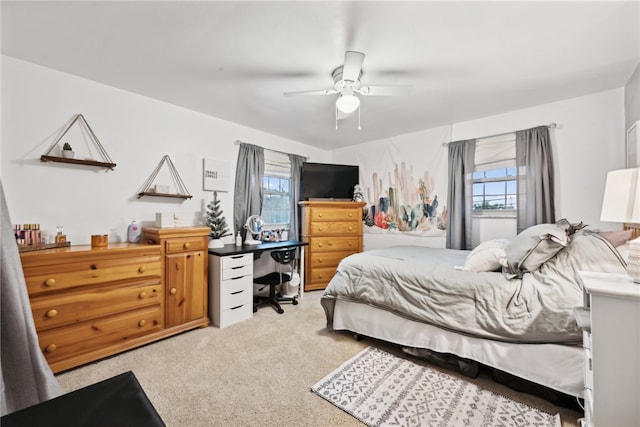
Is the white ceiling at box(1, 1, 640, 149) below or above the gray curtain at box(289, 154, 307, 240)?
above

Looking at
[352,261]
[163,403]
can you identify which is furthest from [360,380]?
[163,403]

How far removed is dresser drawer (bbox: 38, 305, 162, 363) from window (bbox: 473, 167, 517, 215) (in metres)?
3.90

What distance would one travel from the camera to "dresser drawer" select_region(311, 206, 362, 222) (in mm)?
4133

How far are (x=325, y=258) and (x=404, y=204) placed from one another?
1.51 m

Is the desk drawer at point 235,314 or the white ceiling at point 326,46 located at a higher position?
the white ceiling at point 326,46

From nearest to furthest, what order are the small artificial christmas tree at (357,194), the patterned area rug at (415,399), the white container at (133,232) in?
the patterned area rug at (415,399) < the white container at (133,232) < the small artificial christmas tree at (357,194)

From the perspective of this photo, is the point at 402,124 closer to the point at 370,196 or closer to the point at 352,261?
the point at 370,196

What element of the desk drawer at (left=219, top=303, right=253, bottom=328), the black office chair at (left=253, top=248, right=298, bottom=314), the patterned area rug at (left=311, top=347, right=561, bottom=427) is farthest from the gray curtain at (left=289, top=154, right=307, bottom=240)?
the patterned area rug at (left=311, top=347, right=561, bottom=427)

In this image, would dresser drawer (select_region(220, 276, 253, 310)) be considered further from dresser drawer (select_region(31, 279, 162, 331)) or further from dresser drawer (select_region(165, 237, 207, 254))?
dresser drawer (select_region(31, 279, 162, 331))

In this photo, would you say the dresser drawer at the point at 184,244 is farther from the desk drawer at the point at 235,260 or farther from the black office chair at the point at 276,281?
the black office chair at the point at 276,281

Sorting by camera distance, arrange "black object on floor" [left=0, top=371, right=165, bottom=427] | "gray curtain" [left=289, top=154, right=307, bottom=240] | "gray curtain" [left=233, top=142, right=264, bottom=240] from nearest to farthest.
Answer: "black object on floor" [left=0, top=371, right=165, bottom=427] < "gray curtain" [left=233, top=142, right=264, bottom=240] < "gray curtain" [left=289, top=154, right=307, bottom=240]

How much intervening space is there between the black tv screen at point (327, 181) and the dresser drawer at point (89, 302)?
99.2 inches

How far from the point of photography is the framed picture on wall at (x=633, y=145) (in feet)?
7.41

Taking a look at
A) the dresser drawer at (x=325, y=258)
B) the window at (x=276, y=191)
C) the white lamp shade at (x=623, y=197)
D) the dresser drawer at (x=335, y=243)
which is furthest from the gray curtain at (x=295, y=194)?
the white lamp shade at (x=623, y=197)
